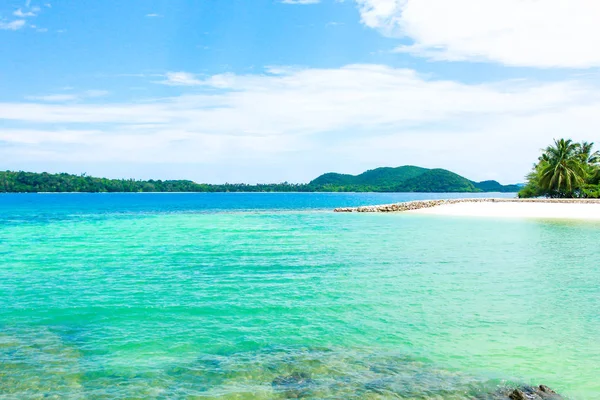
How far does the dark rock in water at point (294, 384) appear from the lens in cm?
719

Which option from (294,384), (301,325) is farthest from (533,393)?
(301,325)

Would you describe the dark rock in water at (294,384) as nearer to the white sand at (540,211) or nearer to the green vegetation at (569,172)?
the white sand at (540,211)

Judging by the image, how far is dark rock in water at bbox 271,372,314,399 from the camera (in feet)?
23.6

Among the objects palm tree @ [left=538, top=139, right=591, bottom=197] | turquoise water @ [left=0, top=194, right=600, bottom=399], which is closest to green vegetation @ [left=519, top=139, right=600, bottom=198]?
palm tree @ [left=538, top=139, right=591, bottom=197]

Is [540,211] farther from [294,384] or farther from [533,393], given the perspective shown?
[294,384]

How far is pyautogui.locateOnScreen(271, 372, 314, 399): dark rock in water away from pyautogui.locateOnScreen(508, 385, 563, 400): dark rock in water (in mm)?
2932

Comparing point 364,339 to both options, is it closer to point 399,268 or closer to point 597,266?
point 399,268

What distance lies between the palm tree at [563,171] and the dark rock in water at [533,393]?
69.7m

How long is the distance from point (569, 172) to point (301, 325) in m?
69.2

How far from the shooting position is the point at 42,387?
743 cm

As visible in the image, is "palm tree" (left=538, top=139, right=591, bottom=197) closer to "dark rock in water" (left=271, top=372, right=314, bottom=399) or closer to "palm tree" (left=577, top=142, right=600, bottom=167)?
"palm tree" (left=577, top=142, right=600, bottom=167)

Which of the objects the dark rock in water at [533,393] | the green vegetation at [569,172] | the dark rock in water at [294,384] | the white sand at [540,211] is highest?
the green vegetation at [569,172]

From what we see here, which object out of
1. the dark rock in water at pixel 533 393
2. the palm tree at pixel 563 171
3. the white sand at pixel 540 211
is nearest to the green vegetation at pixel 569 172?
the palm tree at pixel 563 171

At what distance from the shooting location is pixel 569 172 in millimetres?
68438
